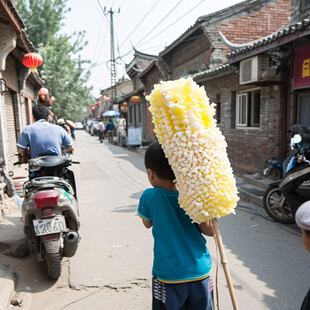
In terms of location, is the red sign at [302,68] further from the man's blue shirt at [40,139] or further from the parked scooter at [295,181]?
the man's blue shirt at [40,139]

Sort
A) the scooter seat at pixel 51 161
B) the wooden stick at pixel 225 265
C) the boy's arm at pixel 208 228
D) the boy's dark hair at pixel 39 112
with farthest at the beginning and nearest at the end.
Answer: the boy's dark hair at pixel 39 112 → the scooter seat at pixel 51 161 → the boy's arm at pixel 208 228 → the wooden stick at pixel 225 265

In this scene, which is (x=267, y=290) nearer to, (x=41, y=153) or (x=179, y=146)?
(x=179, y=146)

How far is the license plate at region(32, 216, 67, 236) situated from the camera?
320 cm

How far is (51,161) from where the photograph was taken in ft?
12.1

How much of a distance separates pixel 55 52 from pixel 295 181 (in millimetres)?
24646

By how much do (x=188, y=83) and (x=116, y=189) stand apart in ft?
21.5

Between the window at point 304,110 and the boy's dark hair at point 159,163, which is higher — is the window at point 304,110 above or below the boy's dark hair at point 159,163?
above

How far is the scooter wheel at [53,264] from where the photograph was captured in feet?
10.6

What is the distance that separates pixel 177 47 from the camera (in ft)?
49.5

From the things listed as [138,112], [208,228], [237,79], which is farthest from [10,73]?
[138,112]

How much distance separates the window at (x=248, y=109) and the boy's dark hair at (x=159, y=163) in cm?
778

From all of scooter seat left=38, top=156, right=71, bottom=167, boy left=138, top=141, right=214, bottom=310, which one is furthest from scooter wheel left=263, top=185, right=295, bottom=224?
boy left=138, top=141, right=214, bottom=310

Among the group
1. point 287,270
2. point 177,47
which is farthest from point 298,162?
point 177,47

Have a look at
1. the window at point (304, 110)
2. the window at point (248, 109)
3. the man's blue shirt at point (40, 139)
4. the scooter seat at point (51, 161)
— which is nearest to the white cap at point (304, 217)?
the scooter seat at point (51, 161)
